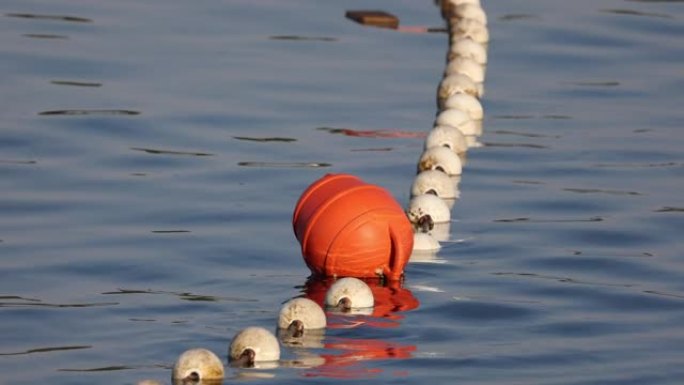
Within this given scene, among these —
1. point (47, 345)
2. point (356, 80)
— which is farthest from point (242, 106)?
point (47, 345)

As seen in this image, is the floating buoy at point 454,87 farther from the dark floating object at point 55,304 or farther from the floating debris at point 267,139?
the dark floating object at point 55,304

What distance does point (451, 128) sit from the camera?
13.8 meters

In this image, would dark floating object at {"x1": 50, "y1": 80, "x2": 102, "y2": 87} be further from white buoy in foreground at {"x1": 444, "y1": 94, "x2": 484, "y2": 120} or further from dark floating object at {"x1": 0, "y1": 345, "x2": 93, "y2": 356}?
dark floating object at {"x1": 0, "y1": 345, "x2": 93, "y2": 356}

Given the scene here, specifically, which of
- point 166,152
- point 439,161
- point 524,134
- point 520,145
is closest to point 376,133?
point 520,145

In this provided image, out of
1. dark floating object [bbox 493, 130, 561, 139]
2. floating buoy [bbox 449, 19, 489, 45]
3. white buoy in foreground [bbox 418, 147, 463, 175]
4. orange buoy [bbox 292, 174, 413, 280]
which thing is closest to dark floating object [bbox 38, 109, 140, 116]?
white buoy in foreground [bbox 418, 147, 463, 175]

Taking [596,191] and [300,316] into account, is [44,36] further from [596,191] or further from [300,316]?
[300,316]

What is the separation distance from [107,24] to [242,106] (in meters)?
4.08

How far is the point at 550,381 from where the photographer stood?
27.5 feet

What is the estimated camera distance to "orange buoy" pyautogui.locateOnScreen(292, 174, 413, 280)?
1003 centimetres

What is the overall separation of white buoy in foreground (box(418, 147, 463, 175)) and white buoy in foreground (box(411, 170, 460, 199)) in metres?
0.55

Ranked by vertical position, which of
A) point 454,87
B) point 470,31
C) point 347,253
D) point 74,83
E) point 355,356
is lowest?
point 355,356

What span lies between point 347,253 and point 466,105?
17.4 ft

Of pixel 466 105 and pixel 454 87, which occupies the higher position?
pixel 454 87

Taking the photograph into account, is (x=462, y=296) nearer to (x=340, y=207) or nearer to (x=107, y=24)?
(x=340, y=207)
